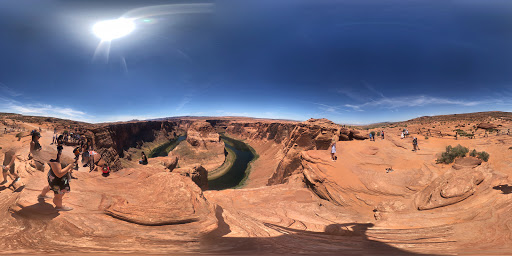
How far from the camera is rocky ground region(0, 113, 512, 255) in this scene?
417 cm

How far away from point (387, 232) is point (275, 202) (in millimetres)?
7970

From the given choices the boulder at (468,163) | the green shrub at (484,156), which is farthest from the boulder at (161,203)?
the green shrub at (484,156)

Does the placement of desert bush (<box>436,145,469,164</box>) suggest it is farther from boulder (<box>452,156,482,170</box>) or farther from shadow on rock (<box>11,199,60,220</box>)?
shadow on rock (<box>11,199,60,220</box>)

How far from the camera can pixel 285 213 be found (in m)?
11.6

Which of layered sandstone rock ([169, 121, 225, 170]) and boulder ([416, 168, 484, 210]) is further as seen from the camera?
layered sandstone rock ([169, 121, 225, 170])

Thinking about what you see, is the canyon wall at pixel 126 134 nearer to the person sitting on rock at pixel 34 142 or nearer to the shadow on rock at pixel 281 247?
the person sitting on rock at pixel 34 142

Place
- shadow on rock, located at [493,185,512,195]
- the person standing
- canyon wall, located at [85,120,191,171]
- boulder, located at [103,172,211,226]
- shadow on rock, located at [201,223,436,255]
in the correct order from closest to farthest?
shadow on rock, located at [201,223,436,255] < boulder, located at [103,172,211,226] < the person standing < shadow on rock, located at [493,185,512,195] < canyon wall, located at [85,120,191,171]

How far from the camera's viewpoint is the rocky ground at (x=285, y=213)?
13.7 ft

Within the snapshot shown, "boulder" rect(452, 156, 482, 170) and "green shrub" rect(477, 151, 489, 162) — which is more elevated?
"green shrub" rect(477, 151, 489, 162)

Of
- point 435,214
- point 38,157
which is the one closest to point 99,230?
point 38,157

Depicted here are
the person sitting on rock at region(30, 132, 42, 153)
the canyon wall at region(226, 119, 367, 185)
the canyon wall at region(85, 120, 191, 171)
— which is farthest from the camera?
the canyon wall at region(85, 120, 191, 171)

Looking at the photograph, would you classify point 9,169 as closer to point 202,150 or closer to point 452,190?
point 452,190

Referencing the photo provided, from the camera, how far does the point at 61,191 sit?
4828 millimetres

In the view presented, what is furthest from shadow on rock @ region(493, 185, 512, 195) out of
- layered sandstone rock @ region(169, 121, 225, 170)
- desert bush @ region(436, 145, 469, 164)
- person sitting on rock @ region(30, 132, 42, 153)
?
layered sandstone rock @ region(169, 121, 225, 170)
